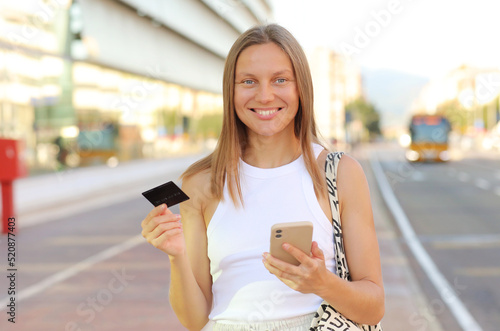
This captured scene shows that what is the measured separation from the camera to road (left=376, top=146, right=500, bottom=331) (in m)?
6.80

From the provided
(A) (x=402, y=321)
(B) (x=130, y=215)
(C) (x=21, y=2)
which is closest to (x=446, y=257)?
(A) (x=402, y=321)

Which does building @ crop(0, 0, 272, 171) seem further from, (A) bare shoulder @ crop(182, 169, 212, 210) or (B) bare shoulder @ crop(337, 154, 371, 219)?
(B) bare shoulder @ crop(337, 154, 371, 219)

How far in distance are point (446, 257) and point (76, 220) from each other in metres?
7.87

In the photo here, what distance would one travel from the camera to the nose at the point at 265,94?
188cm

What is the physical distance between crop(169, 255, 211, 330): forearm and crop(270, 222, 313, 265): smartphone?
1.18 ft

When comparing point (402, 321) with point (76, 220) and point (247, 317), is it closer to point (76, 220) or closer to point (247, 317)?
point (247, 317)

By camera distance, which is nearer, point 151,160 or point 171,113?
point 151,160

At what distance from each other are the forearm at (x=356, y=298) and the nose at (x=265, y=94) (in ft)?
1.74

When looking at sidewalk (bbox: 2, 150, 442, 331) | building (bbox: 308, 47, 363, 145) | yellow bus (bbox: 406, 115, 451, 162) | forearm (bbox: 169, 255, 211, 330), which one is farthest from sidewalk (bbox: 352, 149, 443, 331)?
building (bbox: 308, 47, 363, 145)

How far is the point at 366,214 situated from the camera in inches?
73.4

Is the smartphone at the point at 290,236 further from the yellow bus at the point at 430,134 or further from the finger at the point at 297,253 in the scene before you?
the yellow bus at the point at 430,134

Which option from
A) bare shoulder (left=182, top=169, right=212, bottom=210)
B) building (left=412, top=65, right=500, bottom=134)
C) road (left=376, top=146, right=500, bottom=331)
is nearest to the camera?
bare shoulder (left=182, top=169, right=212, bottom=210)

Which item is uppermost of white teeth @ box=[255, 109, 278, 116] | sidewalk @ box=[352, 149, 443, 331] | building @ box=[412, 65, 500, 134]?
building @ box=[412, 65, 500, 134]

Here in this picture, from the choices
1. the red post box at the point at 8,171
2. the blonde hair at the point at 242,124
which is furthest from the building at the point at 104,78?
the blonde hair at the point at 242,124
